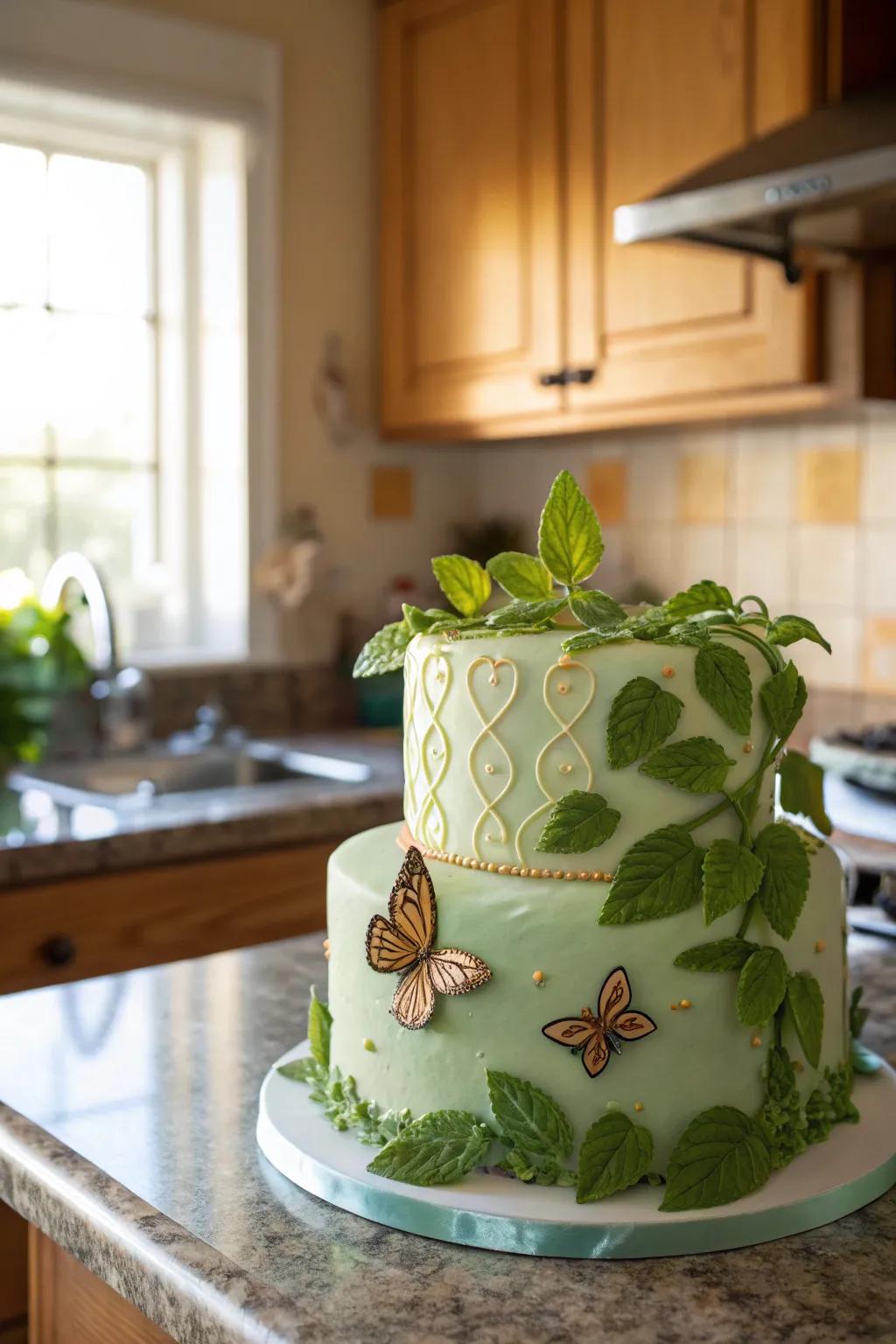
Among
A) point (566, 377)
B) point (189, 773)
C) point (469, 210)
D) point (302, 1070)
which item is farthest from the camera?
point (469, 210)

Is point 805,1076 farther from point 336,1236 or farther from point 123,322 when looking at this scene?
point 123,322

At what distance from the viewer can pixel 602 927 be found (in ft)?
2.49

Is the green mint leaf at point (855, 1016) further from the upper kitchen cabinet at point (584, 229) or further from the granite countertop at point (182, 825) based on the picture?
the upper kitchen cabinet at point (584, 229)

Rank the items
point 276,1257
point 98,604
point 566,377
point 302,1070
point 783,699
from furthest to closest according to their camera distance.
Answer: point 566,377
point 98,604
point 302,1070
point 783,699
point 276,1257

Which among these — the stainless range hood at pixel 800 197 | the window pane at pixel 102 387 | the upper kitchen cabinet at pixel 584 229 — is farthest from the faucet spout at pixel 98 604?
the stainless range hood at pixel 800 197

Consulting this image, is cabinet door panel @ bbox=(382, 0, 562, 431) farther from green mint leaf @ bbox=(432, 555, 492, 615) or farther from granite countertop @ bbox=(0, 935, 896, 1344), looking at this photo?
granite countertop @ bbox=(0, 935, 896, 1344)

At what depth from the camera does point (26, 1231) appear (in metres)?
1.25

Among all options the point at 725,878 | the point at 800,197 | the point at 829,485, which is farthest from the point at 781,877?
the point at 829,485

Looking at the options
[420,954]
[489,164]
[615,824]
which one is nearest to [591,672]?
[615,824]

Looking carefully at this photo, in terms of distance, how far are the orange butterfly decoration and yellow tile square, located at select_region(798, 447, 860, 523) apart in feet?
5.94

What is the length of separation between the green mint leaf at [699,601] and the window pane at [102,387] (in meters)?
1.99

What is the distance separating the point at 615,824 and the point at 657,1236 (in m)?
Result: 0.21

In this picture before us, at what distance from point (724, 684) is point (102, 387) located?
2.16 m

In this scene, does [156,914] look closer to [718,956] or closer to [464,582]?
[464,582]
